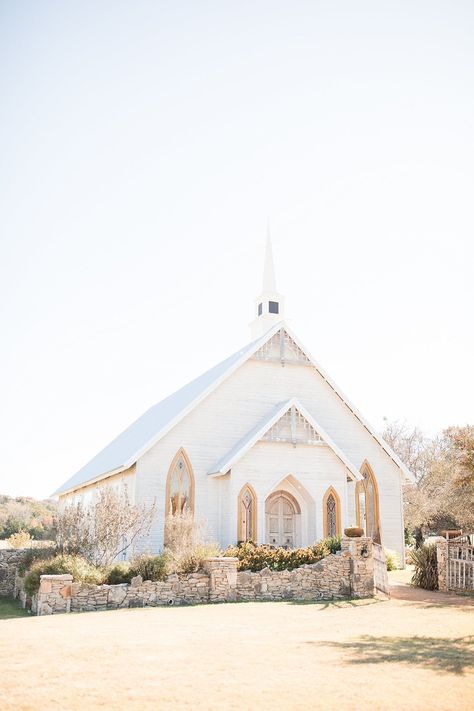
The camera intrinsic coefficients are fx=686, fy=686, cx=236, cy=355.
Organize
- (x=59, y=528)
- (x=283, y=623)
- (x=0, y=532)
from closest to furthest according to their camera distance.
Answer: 1. (x=283, y=623)
2. (x=59, y=528)
3. (x=0, y=532)

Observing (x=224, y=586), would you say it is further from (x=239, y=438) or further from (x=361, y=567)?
(x=239, y=438)

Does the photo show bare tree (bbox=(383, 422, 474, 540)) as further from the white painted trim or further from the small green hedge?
the small green hedge

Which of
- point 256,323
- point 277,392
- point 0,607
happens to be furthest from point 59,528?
point 256,323

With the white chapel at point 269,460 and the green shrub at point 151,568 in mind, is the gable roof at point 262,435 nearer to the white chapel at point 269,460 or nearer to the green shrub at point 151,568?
the white chapel at point 269,460

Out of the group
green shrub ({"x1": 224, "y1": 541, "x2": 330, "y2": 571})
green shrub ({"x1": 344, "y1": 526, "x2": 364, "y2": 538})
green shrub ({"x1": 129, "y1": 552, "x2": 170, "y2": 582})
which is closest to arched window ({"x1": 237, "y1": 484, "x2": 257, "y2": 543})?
green shrub ({"x1": 224, "y1": 541, "x2": 330, "y2": 571})

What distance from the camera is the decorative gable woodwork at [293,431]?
1061 inches

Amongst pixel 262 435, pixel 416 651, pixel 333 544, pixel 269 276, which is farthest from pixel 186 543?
pixel 269 276

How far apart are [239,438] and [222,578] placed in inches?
395

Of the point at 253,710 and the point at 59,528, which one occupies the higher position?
the point at 59,528

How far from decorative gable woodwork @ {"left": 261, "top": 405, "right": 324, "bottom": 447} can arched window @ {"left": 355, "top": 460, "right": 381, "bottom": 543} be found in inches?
168

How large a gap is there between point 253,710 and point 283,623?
703 cm

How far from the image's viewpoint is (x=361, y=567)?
1958 centimetres

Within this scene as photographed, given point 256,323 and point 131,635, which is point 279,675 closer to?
point 131,635

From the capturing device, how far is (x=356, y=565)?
64.1 feet
